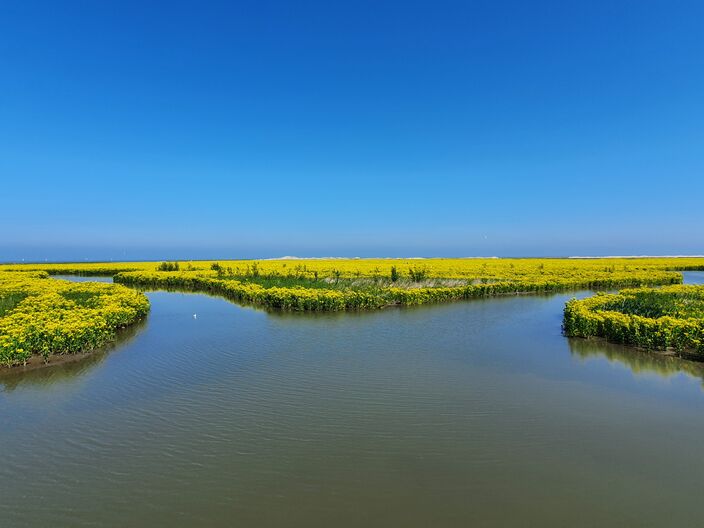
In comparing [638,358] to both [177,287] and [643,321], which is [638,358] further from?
[177,287]

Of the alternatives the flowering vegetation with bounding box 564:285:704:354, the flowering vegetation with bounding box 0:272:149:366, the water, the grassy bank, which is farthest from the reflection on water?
the flowering vegetation with bounding box 0:272:149:366

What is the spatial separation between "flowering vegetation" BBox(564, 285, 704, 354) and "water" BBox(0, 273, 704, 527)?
0.89m

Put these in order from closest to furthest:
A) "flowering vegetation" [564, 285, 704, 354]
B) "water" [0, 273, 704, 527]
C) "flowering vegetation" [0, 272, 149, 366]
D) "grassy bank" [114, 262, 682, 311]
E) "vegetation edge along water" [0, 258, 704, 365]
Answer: "water" [0, 273, 704, 527] < "flowering vegetation" [0, 272, 149, 366] < "vegetation edge along water" [0, 258, 704, 365] < "flowering vegetation" [564, 285, 704, 354] < "grassy bank" [114, 262, 682, 311]

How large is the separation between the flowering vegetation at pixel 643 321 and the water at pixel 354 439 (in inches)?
35.1

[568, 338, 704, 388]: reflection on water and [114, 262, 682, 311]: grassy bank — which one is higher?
[114, 262, 682, 311]: grassy bank

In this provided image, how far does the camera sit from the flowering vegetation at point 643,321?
37.9 ft

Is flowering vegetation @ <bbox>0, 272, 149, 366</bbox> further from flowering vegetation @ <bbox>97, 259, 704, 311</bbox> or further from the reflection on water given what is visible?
the reflection on water

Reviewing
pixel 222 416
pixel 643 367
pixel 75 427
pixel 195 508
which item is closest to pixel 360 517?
pixel 195 508

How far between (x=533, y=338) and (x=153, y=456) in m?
12.1

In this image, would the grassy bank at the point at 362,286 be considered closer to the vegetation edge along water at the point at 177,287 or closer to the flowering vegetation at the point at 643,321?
the vegetation edge along water at the point at 177,287

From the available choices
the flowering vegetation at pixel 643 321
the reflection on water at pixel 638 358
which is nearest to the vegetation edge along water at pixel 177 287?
the flowering vegetation at pixel 643 321

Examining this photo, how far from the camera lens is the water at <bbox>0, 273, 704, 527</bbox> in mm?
4602

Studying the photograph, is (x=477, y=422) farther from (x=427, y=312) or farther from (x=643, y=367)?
(x=427, y=312)

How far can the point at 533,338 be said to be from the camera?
1409 centimetres
